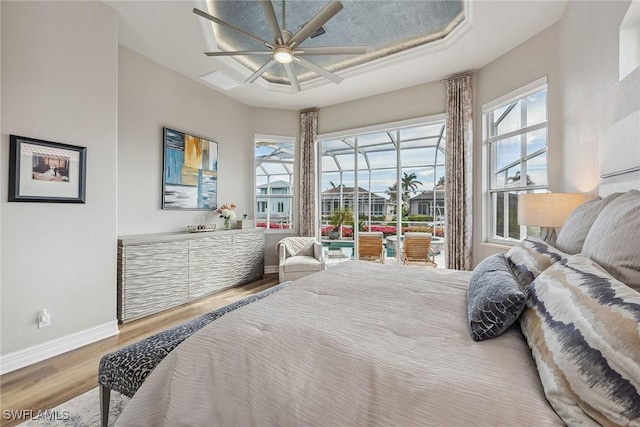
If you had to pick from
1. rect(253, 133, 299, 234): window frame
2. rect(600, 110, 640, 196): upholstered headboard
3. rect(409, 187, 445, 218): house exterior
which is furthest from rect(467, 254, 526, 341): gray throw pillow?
rect(253, 133, 299, 234): window frame

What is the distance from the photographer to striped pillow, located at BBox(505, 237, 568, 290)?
1.28 metres

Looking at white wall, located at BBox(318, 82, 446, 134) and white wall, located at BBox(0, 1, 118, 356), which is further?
white wall, located at BBox(318, 82, 446, 134)

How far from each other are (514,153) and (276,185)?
390 centimetres

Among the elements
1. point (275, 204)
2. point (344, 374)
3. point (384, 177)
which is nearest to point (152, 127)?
point (275, 204)

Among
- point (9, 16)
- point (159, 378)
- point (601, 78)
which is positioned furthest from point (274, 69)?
point (159, 378)

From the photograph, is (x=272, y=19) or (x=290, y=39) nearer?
(x=272, y=19)

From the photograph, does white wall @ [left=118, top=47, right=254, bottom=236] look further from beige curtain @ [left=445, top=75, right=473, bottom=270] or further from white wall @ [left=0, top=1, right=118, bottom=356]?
beige curtain @ [left=445, top=75, right=473, bottom=270]

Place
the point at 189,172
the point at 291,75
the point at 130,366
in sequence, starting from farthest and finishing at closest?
1. the point at 189,172
2. the point at 291,75
3. the point at 130,366

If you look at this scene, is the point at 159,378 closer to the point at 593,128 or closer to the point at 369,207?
the point at 593,128

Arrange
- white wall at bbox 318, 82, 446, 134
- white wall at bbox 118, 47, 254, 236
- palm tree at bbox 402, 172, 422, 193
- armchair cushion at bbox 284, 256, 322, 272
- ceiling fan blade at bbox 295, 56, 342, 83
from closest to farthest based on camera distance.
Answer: ceiling fan blade at bbox 295, 56, 342, 83, white wall at bbox 118, 47, 254, 236, armchair cushion at bbox 284, 256, 322, 272, white wall at bbox 318, 82, 446, 134, palm tree at bbox 402, 172, 422, 193

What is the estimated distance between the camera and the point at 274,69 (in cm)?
420

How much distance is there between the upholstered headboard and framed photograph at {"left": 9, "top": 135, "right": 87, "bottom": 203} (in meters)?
3.89

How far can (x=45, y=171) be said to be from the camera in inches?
89.9

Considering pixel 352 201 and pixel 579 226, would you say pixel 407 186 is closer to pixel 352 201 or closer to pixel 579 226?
pixel 352 201
